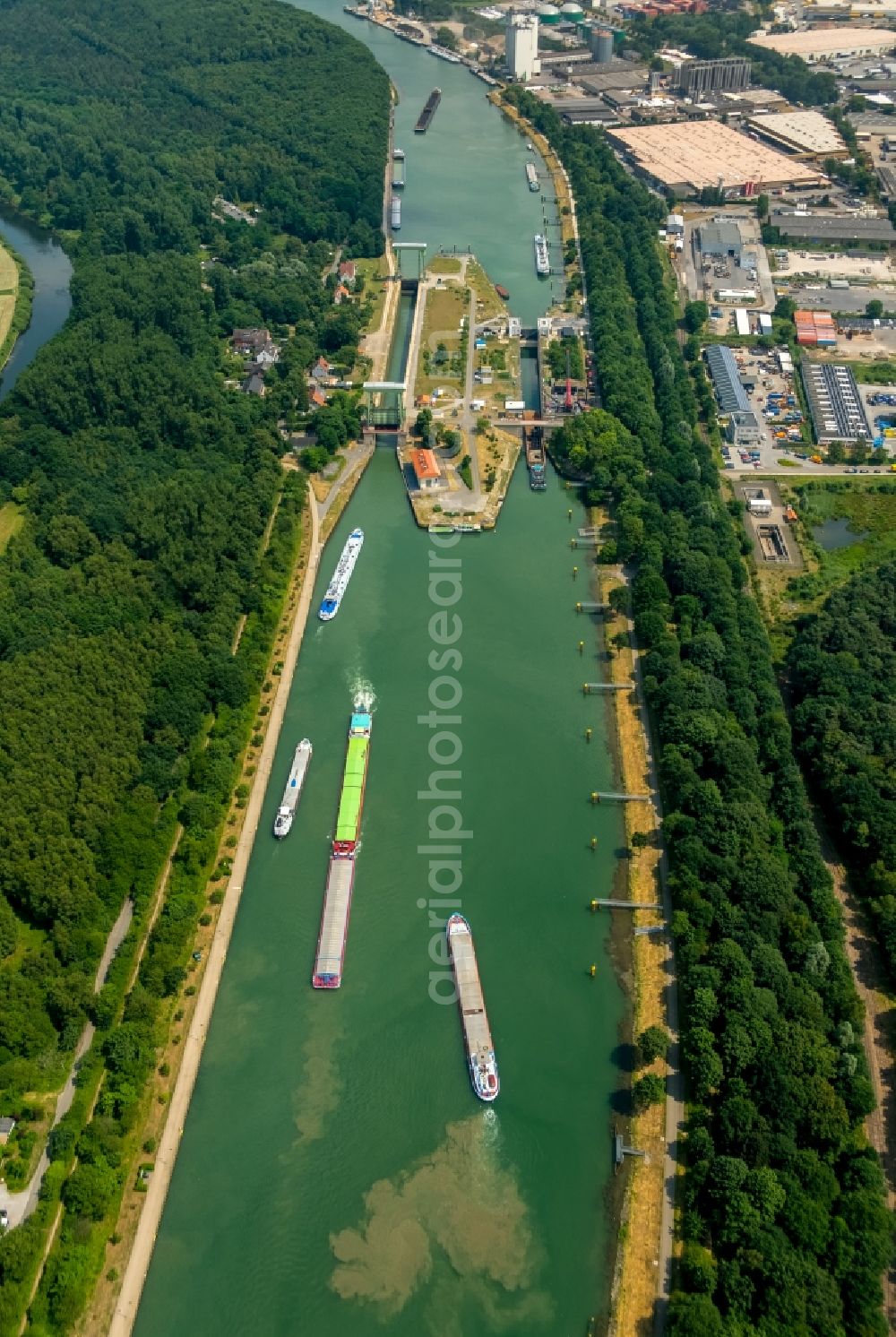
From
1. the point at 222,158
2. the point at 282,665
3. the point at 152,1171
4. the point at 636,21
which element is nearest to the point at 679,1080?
the point at 152,1171

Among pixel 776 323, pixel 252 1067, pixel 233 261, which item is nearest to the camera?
pixel 252 1067

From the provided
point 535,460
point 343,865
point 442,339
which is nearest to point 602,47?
point 442,339

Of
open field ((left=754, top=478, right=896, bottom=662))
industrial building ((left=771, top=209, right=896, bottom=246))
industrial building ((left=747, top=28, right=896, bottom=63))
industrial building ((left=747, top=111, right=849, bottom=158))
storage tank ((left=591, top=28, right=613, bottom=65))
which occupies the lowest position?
open field ((left=754, top=478, right=896, bottom=662))

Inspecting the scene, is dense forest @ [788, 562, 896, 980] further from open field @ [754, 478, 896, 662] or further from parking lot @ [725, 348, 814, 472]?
parking lot @ [725, 348, 814, 472]

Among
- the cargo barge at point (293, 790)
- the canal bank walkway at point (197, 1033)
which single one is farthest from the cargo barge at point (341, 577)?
the cargo barge at point (293, 790)

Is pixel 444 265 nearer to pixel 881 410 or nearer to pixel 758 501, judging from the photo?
pixel 881 410

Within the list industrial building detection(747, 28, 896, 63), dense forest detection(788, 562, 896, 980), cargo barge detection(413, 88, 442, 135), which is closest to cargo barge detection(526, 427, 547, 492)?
dense forest detection(788, 562, 896, 980)

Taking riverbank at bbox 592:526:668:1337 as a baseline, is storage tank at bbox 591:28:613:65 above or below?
above

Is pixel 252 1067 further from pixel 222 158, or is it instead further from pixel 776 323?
pixel 222 158
